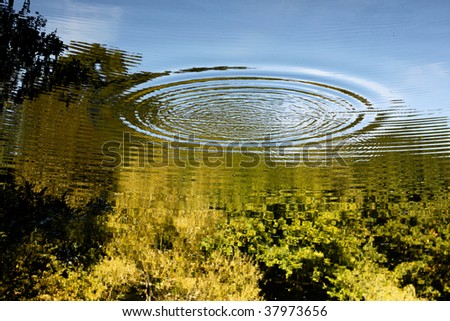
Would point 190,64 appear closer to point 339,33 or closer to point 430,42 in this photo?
point 339,33

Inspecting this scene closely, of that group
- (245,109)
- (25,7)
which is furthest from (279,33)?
(25,7)

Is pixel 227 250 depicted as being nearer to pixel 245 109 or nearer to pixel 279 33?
pixel 245 109

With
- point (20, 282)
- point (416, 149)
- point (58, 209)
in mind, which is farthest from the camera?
point (58, 209)

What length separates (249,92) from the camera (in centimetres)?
248

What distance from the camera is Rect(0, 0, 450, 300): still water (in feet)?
6.30

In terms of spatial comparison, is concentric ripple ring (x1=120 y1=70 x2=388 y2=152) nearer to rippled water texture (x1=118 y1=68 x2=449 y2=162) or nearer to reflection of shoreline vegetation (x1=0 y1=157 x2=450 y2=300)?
rippled water texture (x1=118 y1=68 x2=449 y2=162)

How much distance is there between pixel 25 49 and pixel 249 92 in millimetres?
1219

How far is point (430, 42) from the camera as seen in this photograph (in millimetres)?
2025

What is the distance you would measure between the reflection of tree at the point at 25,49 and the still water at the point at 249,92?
0.24 ft

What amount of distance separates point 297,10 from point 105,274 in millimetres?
7271

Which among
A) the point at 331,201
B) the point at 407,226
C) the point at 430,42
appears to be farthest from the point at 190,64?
the point at 407,226

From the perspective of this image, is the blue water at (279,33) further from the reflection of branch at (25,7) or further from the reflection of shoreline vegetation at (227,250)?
the reflection of shoreline vegetation at (227,250)

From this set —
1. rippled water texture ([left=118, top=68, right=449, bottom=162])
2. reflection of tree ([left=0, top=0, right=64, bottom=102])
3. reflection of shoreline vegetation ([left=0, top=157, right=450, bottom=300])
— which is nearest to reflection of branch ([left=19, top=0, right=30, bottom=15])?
reflection of tree ([left=0, top=0, right=64, bottom=102])

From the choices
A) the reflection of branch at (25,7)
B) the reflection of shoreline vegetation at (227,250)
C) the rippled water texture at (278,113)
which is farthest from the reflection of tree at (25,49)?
the reflection of shoreline vegetation at (227,250)
